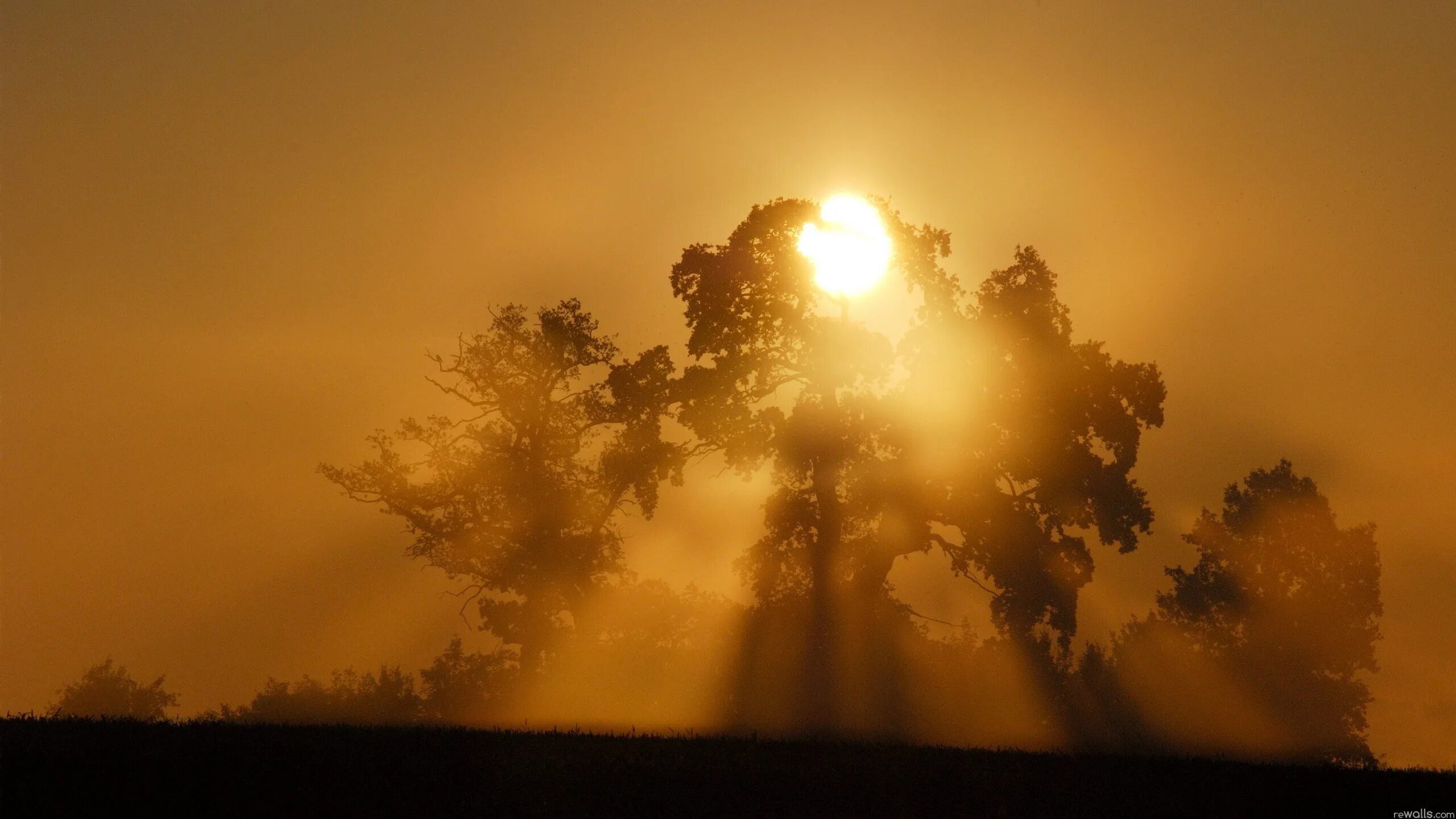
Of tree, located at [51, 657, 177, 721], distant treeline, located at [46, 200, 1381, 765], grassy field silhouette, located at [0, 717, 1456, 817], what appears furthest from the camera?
tree, located at [51, 657, 177, 721]

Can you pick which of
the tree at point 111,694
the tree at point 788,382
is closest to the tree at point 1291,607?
the tree at point 788,382

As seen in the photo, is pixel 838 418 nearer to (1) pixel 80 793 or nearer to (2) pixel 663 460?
(2) pixel 663 460

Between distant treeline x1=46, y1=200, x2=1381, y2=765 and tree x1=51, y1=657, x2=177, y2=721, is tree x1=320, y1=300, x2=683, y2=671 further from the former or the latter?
tree x1=51, y1=657, x2=177, y2=721

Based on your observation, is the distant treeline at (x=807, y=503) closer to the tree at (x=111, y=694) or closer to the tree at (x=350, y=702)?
the tree at (x=350, y=702)

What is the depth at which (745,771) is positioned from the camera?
1287 cm

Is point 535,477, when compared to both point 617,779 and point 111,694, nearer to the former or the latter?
point 617,779

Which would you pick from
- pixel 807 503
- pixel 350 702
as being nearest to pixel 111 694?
pixel 350 702

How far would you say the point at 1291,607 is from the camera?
146ft

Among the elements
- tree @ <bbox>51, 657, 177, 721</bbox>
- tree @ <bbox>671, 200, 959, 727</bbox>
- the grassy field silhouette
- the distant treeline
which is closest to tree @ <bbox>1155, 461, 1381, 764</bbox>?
the distant treeline

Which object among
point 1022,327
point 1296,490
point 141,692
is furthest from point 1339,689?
point 141,692

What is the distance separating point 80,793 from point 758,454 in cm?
2618

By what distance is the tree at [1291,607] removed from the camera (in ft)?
142

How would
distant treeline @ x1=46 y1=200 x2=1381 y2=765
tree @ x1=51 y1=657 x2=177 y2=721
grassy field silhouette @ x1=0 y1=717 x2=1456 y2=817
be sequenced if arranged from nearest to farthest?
grassy field silhouette @ x1=0 y1=717 x2=1456 y2=817 → distant treeline @ x1=46 y1=200 x2=1381 y2=765 → tree @ x1=51 y1=657 x2=177 y2=721

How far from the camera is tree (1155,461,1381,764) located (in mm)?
43344
